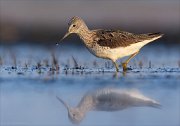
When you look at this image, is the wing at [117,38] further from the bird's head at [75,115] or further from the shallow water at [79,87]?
the bird's head at [75,115]

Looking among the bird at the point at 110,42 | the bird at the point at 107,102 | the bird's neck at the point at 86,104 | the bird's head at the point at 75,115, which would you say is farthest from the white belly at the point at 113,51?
the bird's head at the point at 75,115

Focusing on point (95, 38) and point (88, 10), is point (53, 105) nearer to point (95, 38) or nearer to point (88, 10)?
point (95, 38)

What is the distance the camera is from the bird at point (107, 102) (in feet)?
33.6

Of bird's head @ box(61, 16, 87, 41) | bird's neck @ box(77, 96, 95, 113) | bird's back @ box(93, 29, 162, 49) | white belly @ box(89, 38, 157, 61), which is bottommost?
bird's neck @ box(77, 96, 95, 113)

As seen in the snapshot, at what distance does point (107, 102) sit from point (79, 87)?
68.3 inches

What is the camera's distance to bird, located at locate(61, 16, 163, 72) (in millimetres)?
14672

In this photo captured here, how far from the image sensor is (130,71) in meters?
14.7

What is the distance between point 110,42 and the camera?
1480 cm

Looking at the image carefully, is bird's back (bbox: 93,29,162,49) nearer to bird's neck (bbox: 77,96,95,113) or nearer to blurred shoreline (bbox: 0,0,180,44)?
bird's neck (bbox: 77,96,95,113)

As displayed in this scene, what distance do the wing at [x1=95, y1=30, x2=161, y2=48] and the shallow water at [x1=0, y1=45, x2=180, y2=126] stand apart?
610 millimetres

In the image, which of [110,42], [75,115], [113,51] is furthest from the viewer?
[110,42]

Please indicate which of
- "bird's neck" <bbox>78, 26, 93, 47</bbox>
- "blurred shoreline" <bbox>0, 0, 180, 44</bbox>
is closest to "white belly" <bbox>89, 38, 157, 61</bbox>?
"bird's neck" <bbox>78, 26, 93, 47</bbox>

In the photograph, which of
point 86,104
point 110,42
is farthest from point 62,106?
point 110,42

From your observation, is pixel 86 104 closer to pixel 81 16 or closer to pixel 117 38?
pixel 117 38
